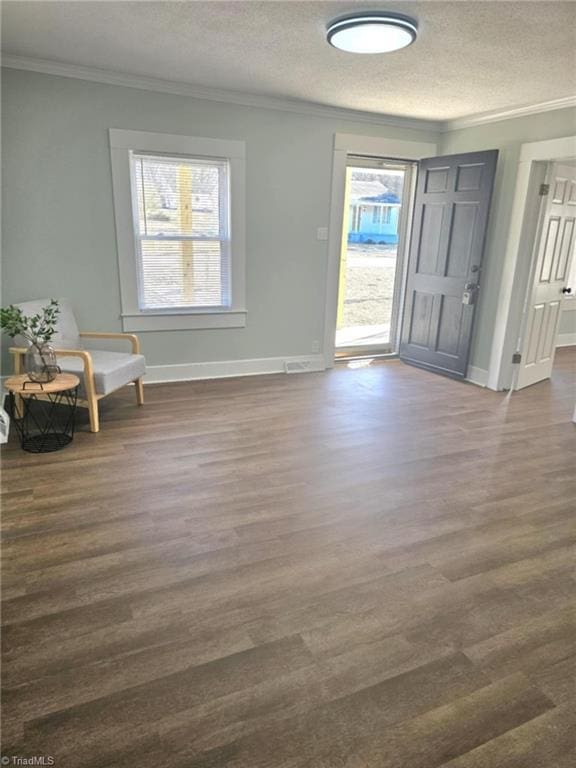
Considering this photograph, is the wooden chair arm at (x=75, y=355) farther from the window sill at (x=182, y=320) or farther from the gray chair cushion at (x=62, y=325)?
the window sill at (x=182, y=320)

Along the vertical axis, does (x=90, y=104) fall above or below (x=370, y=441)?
above

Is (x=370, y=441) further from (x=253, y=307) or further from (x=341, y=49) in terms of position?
(x=341, y=49)

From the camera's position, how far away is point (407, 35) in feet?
8.74

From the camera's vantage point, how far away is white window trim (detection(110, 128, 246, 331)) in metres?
4.05

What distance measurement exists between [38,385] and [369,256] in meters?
4.44

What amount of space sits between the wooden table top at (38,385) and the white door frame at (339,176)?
276 cm

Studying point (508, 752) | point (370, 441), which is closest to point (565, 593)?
point (508, 752)

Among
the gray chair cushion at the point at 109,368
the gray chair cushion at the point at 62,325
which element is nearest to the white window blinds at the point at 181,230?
the gray chair cushion at the point at 62,325

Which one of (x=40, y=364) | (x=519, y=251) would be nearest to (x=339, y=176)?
(x=519, y=251)

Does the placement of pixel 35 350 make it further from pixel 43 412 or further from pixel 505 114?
pixel 505 114

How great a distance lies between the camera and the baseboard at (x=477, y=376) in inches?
192

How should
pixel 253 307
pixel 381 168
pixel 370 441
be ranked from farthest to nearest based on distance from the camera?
pixel 381 168 < pixel 253 307 < pixel 370 441

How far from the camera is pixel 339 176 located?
486 cm

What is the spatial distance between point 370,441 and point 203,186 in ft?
8.93
